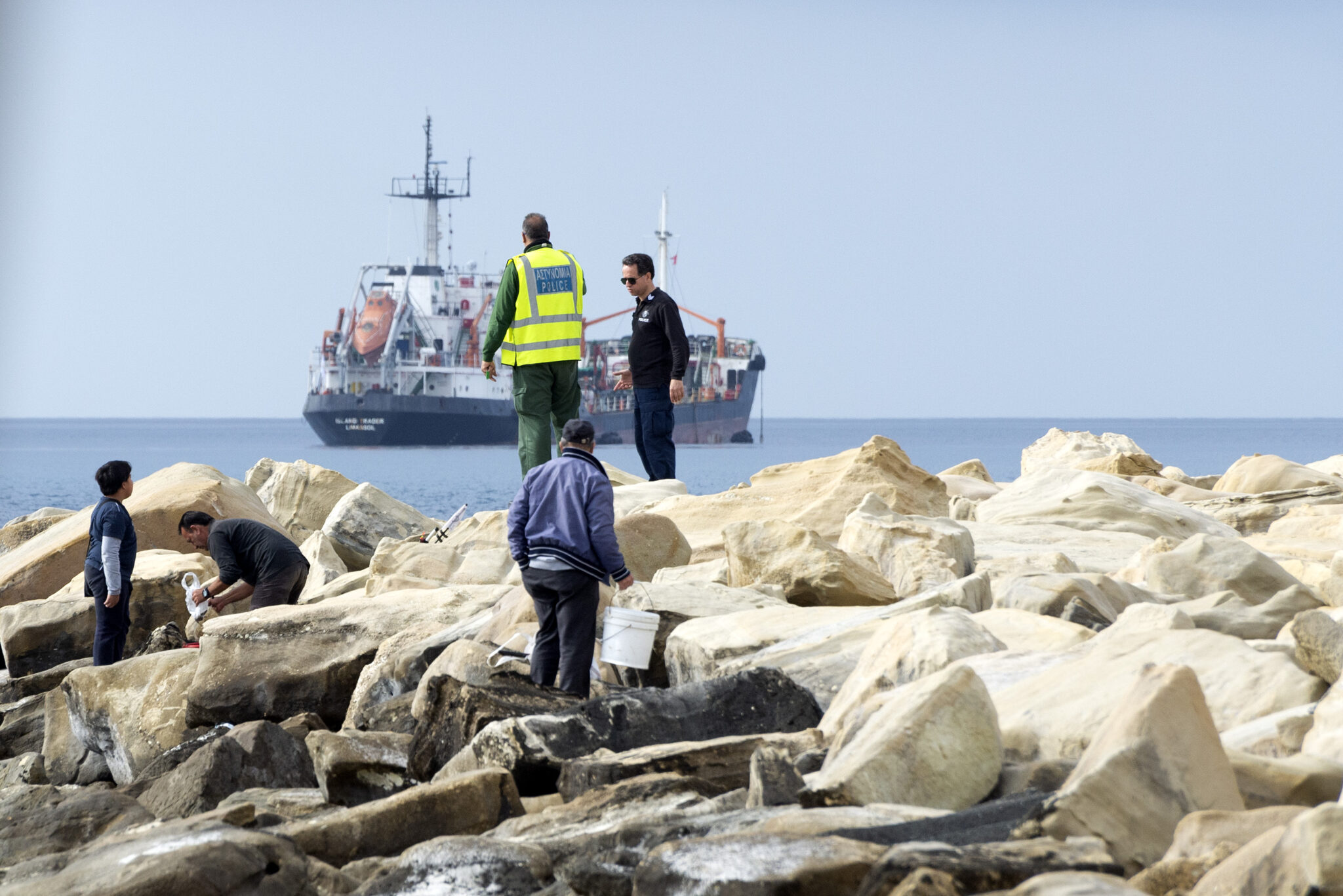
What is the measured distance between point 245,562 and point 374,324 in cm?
5509

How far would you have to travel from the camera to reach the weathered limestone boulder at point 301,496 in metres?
12.2

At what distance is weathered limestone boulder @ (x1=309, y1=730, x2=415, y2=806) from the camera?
443 centimetres

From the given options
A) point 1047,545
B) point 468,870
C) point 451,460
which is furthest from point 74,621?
point 451,460

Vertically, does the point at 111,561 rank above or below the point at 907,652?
below

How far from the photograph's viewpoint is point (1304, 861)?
218 cm

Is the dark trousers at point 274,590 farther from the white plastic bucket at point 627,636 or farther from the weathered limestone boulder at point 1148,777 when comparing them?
the weathered limestone boulder at point 1148,777

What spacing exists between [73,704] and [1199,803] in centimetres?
515

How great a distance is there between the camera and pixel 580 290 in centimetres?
707

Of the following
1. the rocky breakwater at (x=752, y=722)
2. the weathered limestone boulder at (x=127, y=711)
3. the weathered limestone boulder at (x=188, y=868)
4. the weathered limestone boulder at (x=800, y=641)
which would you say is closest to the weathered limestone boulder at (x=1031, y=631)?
the rocky breakwater at (x=752, y=722)

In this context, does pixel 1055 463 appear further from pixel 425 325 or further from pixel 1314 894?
pixel 425 325

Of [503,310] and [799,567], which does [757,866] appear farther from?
[503,310]

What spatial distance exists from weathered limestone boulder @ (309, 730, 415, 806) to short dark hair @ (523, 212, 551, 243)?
329 cm

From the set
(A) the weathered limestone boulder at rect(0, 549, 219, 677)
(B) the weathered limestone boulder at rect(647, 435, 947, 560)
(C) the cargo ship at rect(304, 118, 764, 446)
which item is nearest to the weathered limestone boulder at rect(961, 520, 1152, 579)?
(B) the weathered limestone boulder at rect(647, 435, 947, 560)

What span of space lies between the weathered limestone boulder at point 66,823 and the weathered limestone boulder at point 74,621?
3261 millimetres
